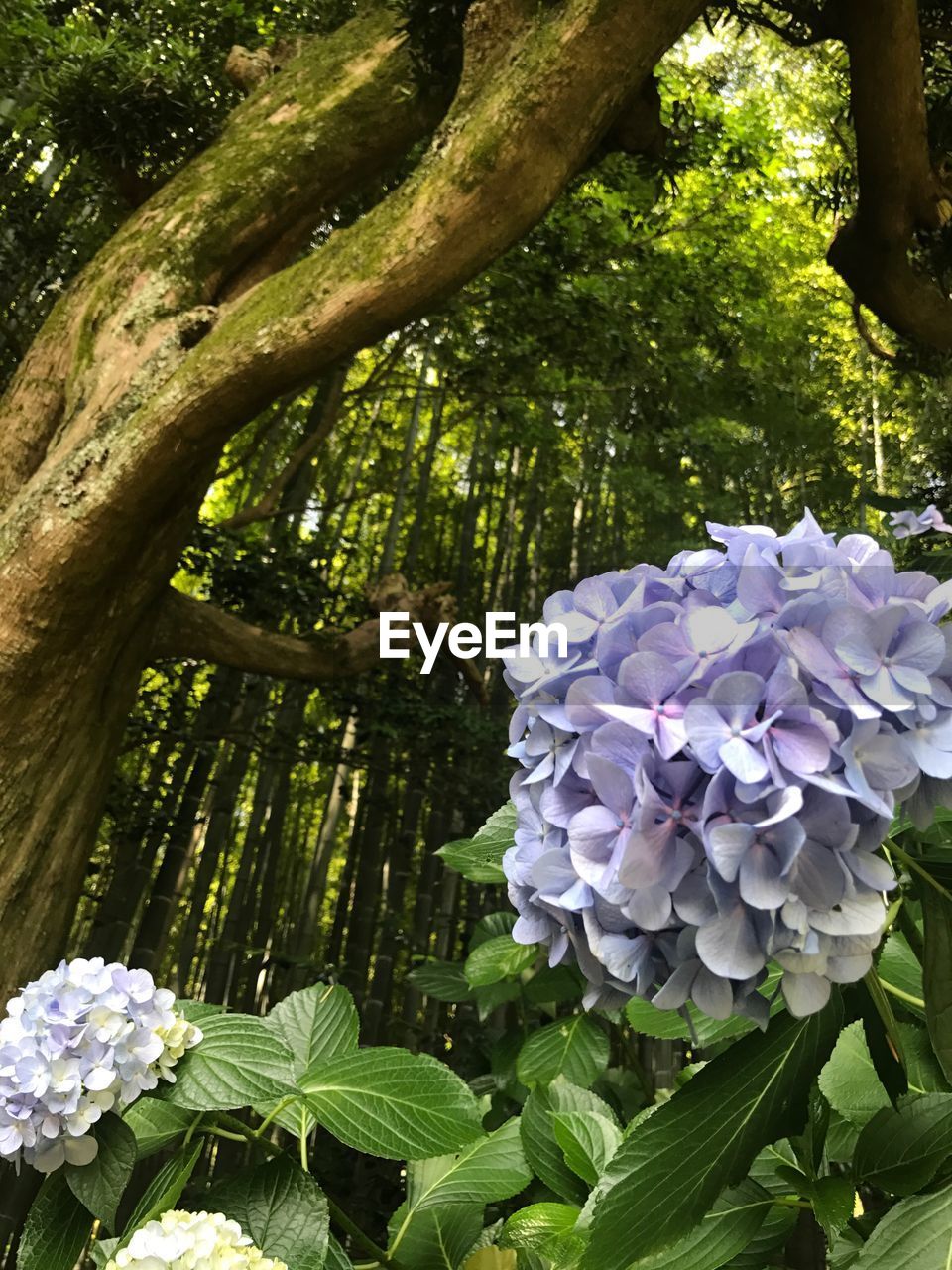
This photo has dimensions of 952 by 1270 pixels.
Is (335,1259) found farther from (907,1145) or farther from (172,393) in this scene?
(172,393)

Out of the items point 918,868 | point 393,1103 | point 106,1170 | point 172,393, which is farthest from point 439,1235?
point 172,393

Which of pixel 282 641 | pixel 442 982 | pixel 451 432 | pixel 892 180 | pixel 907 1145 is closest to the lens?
pixel 907 1145

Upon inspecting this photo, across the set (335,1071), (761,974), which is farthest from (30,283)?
(761,974)

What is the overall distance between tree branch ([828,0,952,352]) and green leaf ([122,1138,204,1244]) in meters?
2.06

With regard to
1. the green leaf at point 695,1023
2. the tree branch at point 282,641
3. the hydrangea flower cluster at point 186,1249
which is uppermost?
the tree branch at point 282,641

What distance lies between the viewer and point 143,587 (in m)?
1.82

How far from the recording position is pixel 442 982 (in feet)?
4.47

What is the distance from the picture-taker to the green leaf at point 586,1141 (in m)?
0.67

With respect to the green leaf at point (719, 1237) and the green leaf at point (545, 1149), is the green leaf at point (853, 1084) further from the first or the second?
the green leaf at point (545, 1149)

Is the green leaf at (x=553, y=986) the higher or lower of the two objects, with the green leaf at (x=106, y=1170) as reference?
higher

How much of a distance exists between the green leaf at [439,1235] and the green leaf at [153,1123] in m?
0.20

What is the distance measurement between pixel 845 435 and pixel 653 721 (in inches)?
178

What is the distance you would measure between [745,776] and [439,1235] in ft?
1.74

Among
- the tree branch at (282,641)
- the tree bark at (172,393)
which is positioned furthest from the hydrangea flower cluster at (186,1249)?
the tree branch at (282,641)
